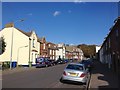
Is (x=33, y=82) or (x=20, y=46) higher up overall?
(x=20, y=46)

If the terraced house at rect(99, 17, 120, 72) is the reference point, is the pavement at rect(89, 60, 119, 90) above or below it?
below

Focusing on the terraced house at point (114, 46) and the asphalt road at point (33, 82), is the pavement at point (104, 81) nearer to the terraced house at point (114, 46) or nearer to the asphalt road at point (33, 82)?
the asphalt road at point (33, 82)

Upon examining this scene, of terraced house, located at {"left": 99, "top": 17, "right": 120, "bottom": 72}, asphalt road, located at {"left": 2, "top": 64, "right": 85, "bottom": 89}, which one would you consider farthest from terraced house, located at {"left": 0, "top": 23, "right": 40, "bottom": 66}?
asphalt road, located at {"left": 2, "top": 64, "right": 85, "bottom": 89}

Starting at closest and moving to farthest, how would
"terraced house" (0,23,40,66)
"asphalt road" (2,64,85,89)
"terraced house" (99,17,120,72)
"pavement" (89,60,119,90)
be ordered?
"asphalt road" (2,64,85,89) < "pavement" (89,60,119,90) < "terraced house" (99,17,120,72) < "terraced house" (0,23,40,66)

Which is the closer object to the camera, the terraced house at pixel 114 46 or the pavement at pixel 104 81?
the pavement at pixel 104 81

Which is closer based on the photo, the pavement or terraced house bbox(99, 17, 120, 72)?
the pavement

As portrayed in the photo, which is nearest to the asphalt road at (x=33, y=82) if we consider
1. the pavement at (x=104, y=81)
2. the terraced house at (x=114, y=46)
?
the pavement at (x=104, y=81)

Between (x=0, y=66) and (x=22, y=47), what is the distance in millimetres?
14990

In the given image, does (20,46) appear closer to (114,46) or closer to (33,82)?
(114,46)

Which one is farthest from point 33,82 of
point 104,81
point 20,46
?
point 20,46

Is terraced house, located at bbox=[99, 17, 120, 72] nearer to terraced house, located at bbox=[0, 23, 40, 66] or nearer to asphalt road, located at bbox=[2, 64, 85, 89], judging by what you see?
asphalt road, located at bbox=[2, 64, 85, 89]

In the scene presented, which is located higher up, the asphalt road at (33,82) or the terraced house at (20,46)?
the terraced house at (20,46)

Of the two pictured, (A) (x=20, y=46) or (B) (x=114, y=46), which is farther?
(A) (x=20, y=46)

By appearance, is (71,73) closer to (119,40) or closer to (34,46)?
(119,40)
